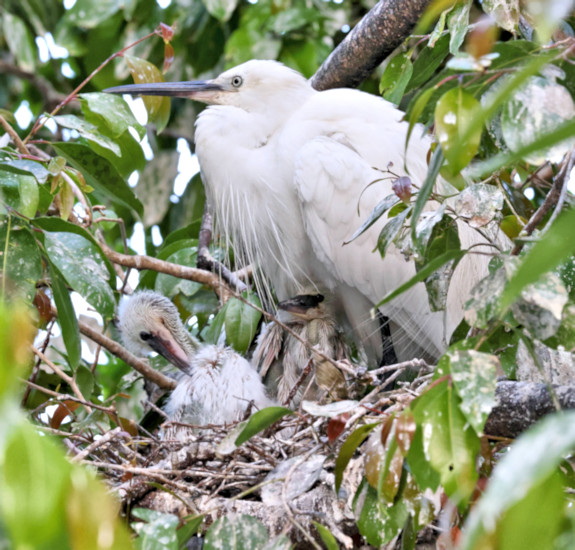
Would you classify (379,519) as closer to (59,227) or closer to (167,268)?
(59,227)

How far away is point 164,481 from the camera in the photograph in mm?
1372

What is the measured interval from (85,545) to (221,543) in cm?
50

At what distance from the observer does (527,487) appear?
0.42 metres

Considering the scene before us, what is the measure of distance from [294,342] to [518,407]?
42.2 inches

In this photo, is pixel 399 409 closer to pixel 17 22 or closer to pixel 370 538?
pixel 370 538

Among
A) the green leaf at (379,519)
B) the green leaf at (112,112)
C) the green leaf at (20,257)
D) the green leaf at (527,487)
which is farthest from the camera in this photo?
the green leaf at (112,112)

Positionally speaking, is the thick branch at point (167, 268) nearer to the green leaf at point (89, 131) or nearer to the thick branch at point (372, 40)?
the green leaf at point (89, 131)

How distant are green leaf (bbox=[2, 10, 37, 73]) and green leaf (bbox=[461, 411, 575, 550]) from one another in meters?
2.62

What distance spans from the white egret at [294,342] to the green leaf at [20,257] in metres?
0.97

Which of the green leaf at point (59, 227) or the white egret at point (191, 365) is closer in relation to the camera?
the green leaf at point (59, 227)

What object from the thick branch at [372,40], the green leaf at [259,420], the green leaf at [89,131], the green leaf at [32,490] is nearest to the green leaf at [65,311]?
the green leaf at [89,131]

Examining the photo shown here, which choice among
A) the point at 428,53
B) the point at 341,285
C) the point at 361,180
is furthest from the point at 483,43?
the point at 341,285

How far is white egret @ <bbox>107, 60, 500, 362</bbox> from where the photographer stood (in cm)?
204

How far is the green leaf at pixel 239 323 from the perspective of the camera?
2031 mm
